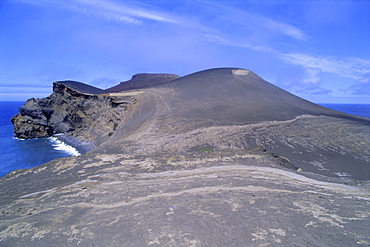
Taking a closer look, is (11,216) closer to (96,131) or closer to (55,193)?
(55,193)

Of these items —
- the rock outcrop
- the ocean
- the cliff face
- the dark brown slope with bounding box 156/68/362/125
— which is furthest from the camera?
the cliff face

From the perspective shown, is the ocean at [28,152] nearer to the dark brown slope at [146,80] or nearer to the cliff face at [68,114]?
the cliff face at [68,114]

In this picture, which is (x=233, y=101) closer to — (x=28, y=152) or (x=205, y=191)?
(x=205, y=191)

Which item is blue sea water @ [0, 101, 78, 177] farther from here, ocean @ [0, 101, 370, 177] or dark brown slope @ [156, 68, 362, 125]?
dark brown slope @ [156, 68, 362, 125]

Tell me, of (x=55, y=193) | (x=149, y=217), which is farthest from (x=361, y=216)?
(x=55, y=193)

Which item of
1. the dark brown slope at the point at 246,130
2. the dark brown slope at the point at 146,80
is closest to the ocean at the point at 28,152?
the dark brown slope at the point at 246,130

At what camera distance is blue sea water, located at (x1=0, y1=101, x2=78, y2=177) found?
20.6 m

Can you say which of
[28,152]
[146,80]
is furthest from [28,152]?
[146,80]

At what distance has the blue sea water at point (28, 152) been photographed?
20.6 m

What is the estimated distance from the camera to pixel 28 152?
2455 centimetres

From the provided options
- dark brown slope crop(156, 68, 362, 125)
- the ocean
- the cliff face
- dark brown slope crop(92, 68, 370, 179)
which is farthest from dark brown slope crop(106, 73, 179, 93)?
dark brown slope crop(92, 68, 370, 179)

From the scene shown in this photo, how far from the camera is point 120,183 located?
21.8 ft

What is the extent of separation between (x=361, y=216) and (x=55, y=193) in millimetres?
6852

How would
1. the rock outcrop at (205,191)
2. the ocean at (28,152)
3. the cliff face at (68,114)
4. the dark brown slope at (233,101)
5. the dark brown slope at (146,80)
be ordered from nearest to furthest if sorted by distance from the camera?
the rock outcrop at (205,191) → the dark brown slope at (233,101) → the ocean at (28,152) → the cliff face at (68,114) → the dark brown slope at (146,80)
